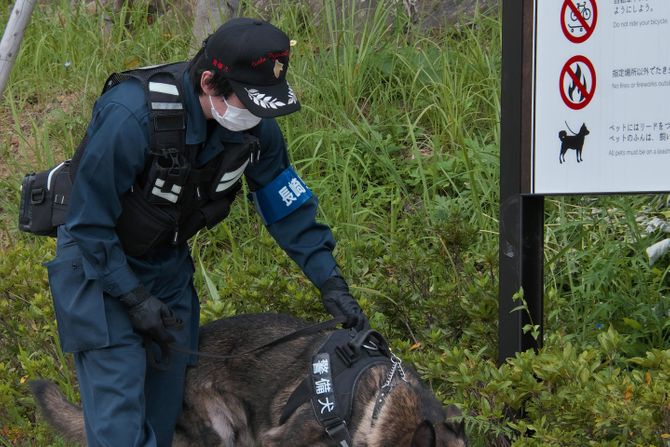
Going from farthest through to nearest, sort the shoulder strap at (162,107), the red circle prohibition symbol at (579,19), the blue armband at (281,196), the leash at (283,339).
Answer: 1. the blue armband at (281,196)
2. the leash at (283,339)
3. the red circle prohibition symbol at (579,19)
4. the shoulder strap at (162,107)

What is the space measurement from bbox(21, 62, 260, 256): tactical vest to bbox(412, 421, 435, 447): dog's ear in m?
1.09

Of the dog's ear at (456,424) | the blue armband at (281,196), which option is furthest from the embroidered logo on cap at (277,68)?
the dog's ear at (456,424)

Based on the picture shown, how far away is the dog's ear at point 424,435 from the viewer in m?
3.12

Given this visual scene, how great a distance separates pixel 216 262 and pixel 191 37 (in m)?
2.12

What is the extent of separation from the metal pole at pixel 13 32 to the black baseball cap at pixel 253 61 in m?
1.28

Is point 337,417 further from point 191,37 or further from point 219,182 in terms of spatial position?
point 191,37

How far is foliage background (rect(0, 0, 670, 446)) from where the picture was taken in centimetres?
343

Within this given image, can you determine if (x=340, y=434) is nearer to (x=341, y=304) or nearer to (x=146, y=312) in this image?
(x=341, y=304)

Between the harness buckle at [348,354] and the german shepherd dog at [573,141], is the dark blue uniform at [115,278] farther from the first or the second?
the german shepherd dog at [573,141]

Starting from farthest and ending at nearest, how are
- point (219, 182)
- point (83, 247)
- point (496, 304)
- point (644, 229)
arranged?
point (644, 229) < point (496, 304) < point (219, 182) < point (83, 247)

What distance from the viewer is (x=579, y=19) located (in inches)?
137

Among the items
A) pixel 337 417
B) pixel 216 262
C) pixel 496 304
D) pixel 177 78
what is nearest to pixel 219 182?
pixel 177 78

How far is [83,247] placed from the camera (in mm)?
3203

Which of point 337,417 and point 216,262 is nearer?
point 337,417
